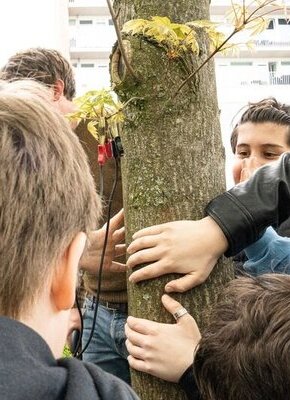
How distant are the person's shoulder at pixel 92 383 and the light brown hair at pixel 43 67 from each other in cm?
177

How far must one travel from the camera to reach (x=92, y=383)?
0.74m

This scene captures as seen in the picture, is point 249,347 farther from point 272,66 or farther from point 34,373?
point 272,66

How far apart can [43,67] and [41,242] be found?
186cm

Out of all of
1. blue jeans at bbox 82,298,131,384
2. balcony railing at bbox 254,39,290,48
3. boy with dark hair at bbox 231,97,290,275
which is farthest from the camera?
balcony railing at bbox 254,39,290,48

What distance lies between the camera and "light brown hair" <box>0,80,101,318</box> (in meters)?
0.75

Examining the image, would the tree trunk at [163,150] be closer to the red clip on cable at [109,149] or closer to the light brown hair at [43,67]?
the red clip on cable at [109,149]

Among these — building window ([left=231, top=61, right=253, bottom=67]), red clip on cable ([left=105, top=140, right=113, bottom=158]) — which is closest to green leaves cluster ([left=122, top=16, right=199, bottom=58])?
red clip on cable ([left=105, top=140, right=113, bottom=158])

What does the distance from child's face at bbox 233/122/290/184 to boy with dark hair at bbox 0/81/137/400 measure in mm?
1457

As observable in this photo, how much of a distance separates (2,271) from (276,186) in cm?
80

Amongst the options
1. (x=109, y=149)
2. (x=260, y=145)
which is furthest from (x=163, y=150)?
(x=260, y=145)

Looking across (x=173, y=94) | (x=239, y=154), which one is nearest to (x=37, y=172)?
(x=173, y=94)

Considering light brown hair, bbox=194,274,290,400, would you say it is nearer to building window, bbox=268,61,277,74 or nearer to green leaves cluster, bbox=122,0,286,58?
green leaves cluster, bbox=122,0,286,58

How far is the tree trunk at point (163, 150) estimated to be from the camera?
1.33m

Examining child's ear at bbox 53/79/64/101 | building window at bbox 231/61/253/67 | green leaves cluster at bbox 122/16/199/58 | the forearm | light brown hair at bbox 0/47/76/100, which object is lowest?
building window at bbox 231/61/253/67
